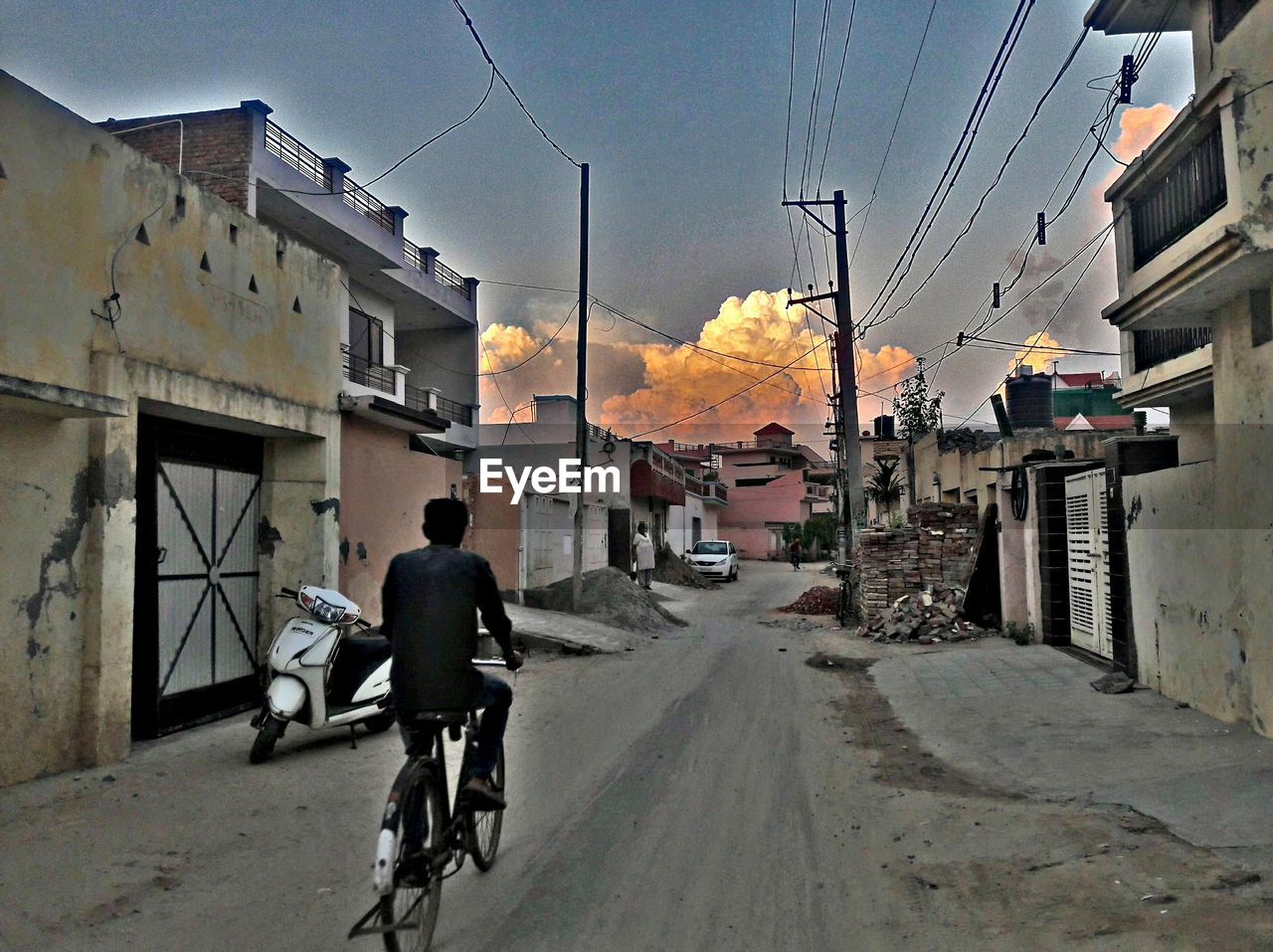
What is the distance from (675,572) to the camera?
33.9 m

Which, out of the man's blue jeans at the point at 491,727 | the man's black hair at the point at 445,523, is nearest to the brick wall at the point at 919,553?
the man's blue jeans at the point at 491,727

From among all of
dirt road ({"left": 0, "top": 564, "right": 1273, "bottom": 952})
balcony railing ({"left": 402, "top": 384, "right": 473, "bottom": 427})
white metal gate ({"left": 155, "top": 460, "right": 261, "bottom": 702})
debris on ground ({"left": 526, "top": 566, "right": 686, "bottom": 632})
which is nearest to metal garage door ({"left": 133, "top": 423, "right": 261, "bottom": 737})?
white metal gate ({"left": 155, "top": 460, "right": 261, "bottom": 702})

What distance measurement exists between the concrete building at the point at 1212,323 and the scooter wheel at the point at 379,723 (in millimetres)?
6968

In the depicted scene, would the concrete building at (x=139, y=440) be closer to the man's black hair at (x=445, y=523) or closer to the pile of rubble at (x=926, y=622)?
the man's black hair at (x=445, y=523)

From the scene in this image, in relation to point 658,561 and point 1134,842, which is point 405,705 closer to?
point 1134,842

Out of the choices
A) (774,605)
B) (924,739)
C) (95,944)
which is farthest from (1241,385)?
(774,605)

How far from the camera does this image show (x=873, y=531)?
60.4 feet

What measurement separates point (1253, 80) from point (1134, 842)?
5663mm

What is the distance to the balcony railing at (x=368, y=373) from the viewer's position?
19.5 metres

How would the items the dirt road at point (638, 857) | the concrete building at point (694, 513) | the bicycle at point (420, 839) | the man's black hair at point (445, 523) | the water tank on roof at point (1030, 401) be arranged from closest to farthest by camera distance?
the bicycle at point (420, 839)
the dirt road at point (638, 857)
the man's black hair at point (445, 523)
the water tank on roof at point (1030, 401)
the concrete building at point (694, 513)

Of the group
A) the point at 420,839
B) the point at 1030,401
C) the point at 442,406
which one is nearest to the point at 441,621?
the point at 420,839

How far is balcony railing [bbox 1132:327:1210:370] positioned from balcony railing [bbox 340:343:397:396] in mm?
14546

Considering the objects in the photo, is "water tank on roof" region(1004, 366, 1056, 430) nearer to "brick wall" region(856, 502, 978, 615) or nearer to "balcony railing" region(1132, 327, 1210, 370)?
"brick wall" region(856, 502, 978, 615)

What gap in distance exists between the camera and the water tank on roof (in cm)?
2342
